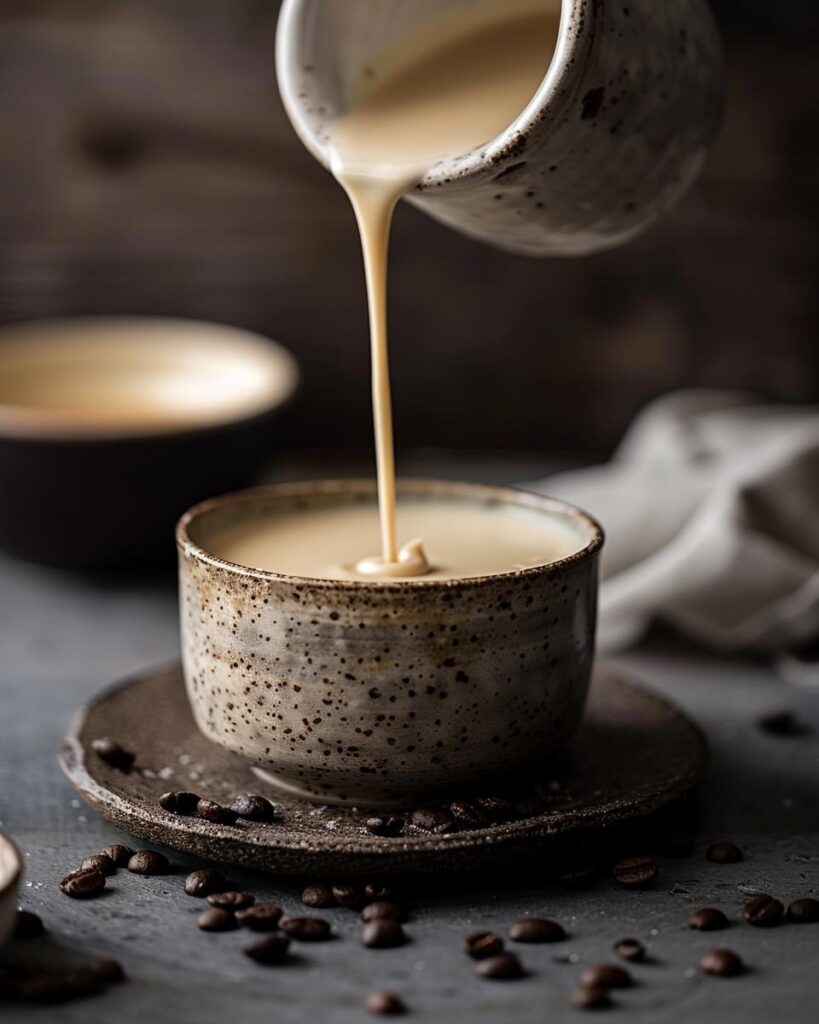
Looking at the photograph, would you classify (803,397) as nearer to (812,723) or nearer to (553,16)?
(812,723)

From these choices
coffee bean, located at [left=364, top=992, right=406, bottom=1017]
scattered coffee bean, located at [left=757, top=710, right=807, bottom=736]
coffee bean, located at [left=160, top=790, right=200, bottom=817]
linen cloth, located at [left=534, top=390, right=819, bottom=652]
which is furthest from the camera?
linen cloth, located at [left=534, top=390, right=819, bottom=652]

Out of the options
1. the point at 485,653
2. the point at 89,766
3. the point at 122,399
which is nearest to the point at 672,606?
the point at 485,653

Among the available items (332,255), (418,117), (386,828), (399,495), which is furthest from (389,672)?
(332,255)

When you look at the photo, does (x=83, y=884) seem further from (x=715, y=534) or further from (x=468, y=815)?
(x=715, y=534)

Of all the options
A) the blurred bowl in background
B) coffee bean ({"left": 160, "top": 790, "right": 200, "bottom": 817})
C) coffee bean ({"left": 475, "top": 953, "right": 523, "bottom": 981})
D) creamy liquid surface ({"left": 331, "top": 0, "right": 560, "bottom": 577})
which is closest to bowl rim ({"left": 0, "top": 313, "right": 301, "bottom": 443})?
the blurred bowl in background

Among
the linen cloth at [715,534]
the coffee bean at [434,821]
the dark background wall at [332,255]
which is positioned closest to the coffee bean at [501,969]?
the coffee bean at [434,821]

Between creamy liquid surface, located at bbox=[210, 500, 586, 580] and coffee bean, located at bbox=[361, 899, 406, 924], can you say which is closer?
coffee bean, located at bbox=[361, 899, 406, 924]

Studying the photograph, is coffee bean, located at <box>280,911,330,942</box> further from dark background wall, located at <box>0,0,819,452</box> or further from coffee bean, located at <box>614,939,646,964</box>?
dark background wall, located at <box>0,0,819,452</box>
